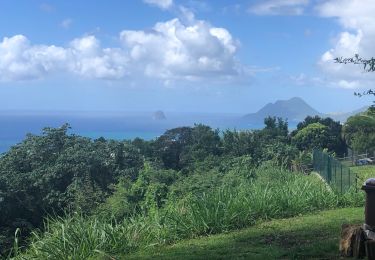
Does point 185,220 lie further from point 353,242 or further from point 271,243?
point 353,242

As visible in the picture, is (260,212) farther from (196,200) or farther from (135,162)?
(135,162)

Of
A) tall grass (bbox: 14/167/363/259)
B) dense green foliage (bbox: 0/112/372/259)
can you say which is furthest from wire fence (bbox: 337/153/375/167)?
tall grass (bbox: 14/167/363/259)

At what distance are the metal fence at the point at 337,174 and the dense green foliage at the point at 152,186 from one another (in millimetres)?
581

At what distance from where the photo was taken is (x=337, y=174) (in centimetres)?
1455

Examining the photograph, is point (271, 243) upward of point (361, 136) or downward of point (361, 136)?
downward

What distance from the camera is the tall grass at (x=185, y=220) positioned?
7336mm

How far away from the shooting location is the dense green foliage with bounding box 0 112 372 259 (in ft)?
26.9

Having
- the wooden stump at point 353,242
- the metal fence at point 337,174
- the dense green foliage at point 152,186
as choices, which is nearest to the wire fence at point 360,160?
the dense green foliage at point 152,186

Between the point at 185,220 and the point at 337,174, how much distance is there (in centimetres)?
715

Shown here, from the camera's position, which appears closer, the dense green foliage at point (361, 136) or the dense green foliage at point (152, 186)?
the dense green foliage at point (152, 186)

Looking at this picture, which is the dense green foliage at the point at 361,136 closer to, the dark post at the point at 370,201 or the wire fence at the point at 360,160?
the wire fence at the point at 360,160

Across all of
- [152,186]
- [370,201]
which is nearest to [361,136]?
[152,186]

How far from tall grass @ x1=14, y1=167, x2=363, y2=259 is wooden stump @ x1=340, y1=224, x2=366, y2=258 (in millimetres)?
2915

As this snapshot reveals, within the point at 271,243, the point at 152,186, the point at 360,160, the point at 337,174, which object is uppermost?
the point at 337,174
